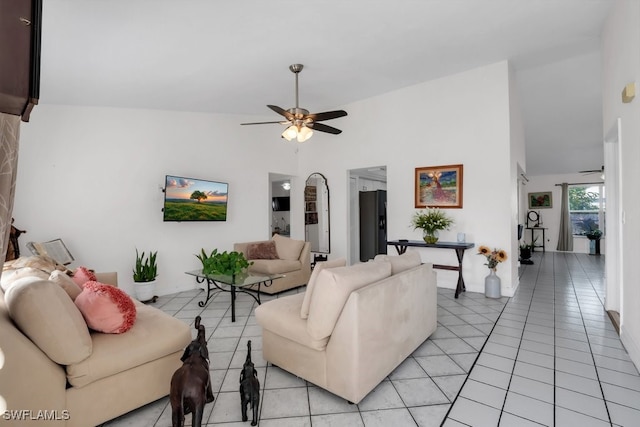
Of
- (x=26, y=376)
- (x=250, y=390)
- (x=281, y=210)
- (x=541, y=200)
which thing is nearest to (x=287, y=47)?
(x=250, y=390)

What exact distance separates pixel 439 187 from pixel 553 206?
22.8 feet

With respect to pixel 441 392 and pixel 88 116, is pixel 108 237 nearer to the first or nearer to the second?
pixel 88 116

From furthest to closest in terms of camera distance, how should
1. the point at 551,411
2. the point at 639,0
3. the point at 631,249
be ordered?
1. the point at 631,249
2. the point at 639,0
3. the point at 551,411

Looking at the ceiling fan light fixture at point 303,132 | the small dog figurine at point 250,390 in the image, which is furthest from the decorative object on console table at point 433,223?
the small dog figurine at point 250,390

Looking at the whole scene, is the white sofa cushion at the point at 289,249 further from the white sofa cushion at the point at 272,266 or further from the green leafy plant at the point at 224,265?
the green leafy plant at the point at 224,265

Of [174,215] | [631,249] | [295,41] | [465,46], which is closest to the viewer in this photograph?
[631,249]

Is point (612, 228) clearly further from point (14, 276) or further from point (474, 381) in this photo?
point (14, 276)

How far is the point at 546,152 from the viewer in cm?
791

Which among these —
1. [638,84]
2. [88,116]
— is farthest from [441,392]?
[88,116]

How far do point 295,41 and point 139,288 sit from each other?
368 cm

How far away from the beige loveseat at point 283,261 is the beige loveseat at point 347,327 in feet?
6.88

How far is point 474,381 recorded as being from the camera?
2109 millimetres

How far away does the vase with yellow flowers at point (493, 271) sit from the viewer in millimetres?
4113

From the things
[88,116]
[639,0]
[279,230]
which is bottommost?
[279,230]
